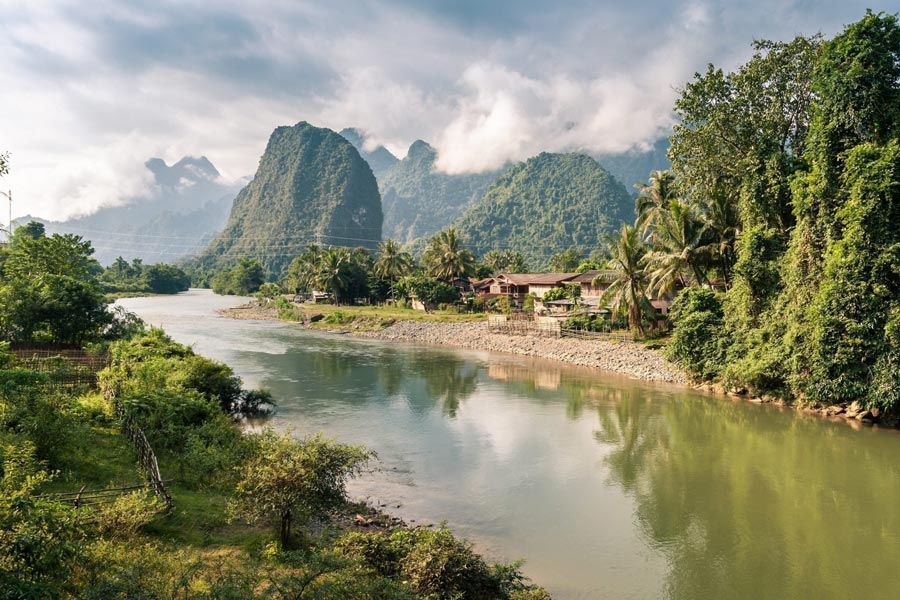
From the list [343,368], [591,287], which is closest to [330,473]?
[343,368]

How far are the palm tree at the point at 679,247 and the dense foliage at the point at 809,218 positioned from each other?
11.5 ft

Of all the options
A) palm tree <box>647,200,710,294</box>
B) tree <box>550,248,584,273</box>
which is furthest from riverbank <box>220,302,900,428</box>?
tree <box>550,248,584,273</box>

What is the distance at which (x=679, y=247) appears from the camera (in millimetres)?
32500

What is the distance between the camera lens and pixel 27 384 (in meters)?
13.8

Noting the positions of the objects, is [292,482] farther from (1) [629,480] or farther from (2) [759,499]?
(2) [759,499]

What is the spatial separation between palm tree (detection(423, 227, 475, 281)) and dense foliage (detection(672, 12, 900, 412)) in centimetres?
4208

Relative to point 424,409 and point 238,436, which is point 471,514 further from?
point 424,409

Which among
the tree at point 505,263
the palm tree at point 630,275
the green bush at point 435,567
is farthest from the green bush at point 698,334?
the tree at point 505,263

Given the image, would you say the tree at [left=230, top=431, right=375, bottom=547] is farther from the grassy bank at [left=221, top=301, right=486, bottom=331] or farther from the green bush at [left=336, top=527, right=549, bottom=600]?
the grassy bank at [left=221, top=301, right=486, bottom=331]

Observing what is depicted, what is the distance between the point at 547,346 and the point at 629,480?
24.8 metres

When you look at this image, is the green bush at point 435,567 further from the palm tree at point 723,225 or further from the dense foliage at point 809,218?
the palm tree at point 723,225

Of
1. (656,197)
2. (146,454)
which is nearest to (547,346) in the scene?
(656,197)

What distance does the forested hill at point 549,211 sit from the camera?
144000 mm

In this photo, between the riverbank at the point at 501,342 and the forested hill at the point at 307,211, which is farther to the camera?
the forested hill at the point at 307,211
